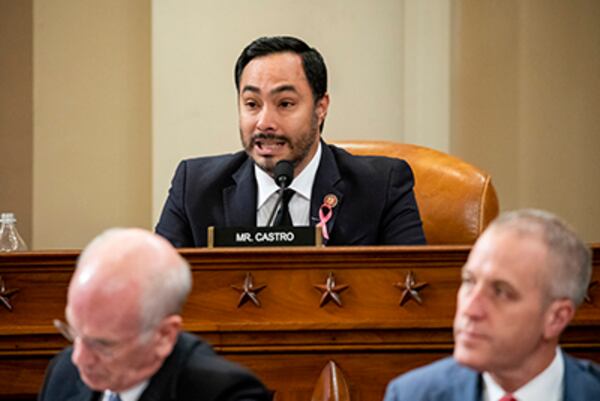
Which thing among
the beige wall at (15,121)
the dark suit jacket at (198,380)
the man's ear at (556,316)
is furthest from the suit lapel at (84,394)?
the beige wall at (15,121)

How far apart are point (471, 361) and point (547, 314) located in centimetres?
16

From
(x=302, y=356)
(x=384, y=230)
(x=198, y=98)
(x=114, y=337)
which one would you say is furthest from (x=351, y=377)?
(x=198, y=98)

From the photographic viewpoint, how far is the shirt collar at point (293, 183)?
404 cm

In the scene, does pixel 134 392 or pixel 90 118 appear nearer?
pixel 134 392

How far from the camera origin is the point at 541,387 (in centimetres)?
215

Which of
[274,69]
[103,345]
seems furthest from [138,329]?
[274,69]

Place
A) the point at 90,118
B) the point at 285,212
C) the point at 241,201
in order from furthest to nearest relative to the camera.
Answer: the point at 90,118 < the point at 241,201 < the point at 285,212

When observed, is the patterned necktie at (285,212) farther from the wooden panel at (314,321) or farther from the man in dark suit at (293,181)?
the wooden panel at (314,321)

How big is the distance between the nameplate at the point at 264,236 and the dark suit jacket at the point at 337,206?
47 centimetres

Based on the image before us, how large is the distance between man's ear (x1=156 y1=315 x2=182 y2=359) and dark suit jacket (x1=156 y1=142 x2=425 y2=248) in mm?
1834

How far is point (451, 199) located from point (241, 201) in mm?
767

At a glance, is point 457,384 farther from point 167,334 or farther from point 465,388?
point 167,334

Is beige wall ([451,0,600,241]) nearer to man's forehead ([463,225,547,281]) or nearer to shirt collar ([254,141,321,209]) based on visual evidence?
shirt collar ([254,141,321,209])

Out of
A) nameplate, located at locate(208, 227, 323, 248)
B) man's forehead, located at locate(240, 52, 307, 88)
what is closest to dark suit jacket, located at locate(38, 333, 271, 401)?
nameplate, located at locate(208, 227, 323, 248)
